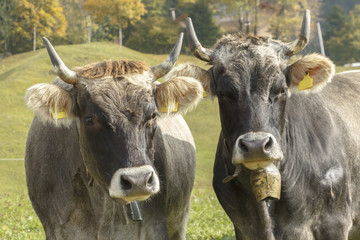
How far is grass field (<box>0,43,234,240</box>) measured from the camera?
1041 centimetres

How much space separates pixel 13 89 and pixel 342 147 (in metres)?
28.9

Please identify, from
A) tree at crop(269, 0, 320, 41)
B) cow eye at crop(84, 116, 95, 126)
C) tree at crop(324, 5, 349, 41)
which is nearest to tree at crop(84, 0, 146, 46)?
tree at crop(269, 0, 320, 41)

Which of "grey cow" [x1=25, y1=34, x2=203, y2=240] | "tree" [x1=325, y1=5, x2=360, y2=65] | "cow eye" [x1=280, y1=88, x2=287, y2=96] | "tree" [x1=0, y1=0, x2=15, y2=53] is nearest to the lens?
"grey cow" [x1=25, y1=34, x2=203, y2=240]

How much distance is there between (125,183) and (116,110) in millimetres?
742

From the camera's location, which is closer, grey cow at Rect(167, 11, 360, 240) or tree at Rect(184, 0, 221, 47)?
grey cow at Rect(167, 11, 360, 240)

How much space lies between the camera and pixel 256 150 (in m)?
A: 5.44

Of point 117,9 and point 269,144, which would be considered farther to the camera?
point 117,9

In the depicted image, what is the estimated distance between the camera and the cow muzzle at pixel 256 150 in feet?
17.9

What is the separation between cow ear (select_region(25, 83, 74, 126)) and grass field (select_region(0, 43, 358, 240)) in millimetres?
2059

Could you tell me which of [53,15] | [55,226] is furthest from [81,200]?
[53,15]

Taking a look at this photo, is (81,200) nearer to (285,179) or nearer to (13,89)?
(285,179)

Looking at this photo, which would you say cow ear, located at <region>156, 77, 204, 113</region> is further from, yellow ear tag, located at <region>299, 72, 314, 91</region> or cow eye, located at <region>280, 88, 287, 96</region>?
yellow ear tag, located at <region>299, 72, 314, 91</region>

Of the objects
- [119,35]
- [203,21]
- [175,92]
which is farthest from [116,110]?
[119,35]

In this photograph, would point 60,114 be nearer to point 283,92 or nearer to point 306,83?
point 283,92
